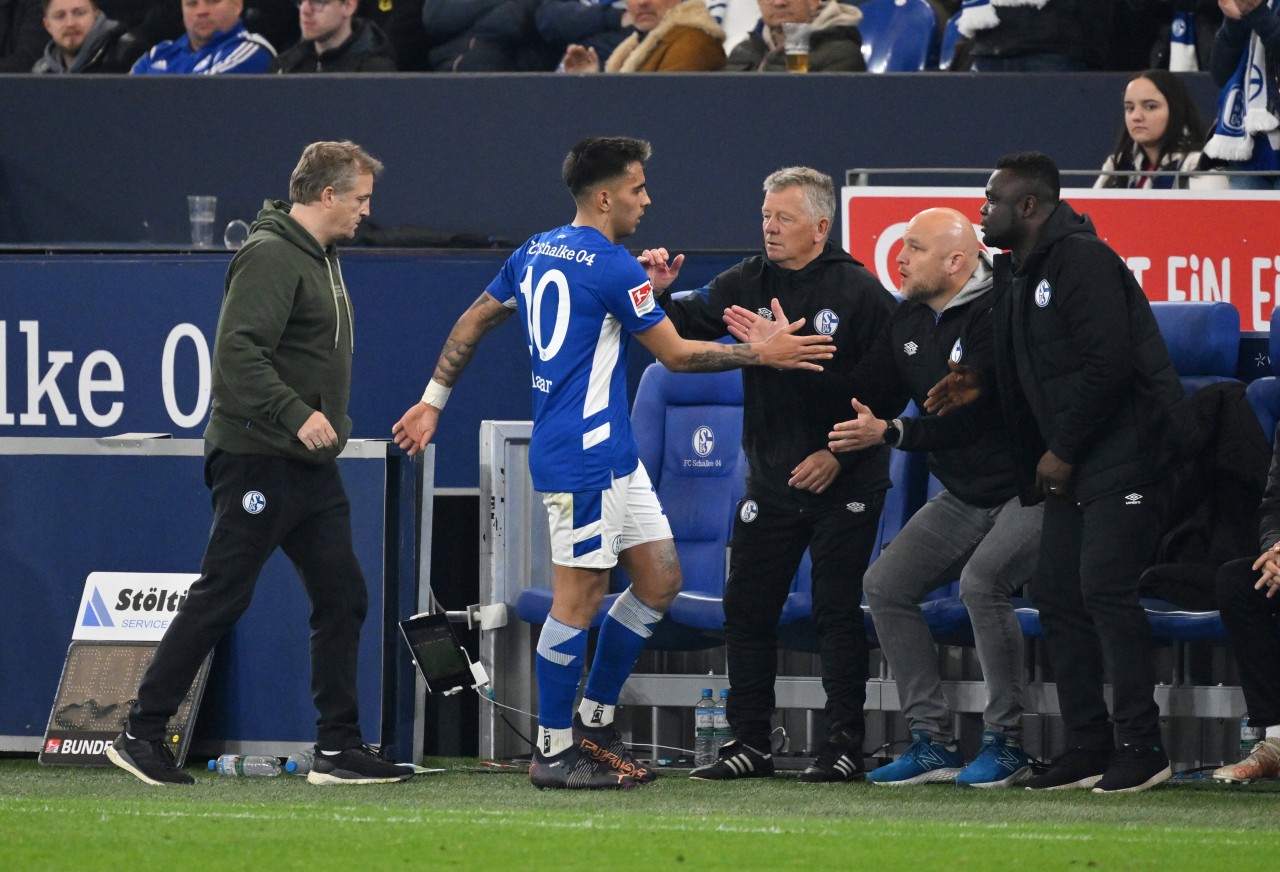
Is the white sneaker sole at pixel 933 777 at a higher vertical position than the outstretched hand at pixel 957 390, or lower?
lower

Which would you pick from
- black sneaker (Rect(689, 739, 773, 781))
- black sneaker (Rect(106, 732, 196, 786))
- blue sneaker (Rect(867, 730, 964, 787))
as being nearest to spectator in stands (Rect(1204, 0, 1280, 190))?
blue sneaker (Rect(867, 730, 964, 787))

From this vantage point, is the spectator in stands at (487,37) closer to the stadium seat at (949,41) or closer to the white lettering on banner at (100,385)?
the stadium seat at (949,41)

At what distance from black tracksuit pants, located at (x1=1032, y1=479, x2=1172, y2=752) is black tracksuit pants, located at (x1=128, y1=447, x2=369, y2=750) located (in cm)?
222

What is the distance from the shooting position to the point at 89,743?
690 centimetres

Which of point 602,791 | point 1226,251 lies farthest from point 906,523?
point 1226,251

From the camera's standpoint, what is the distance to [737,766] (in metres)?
6.61

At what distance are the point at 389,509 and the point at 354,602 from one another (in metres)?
0.68

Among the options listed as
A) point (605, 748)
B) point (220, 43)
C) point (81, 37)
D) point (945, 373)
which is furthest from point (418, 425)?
point (81, 37)

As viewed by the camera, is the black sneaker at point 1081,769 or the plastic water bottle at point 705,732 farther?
the plastic water bottle at point 705,732

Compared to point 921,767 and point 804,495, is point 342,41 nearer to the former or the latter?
point 804,495

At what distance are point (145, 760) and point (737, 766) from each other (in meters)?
1.92

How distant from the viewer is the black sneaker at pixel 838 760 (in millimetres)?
6512

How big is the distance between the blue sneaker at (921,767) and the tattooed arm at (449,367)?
1.86 m

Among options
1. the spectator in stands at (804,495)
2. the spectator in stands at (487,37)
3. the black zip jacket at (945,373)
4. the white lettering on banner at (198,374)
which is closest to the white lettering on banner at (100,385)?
the white lettering on banner at (198,374)
